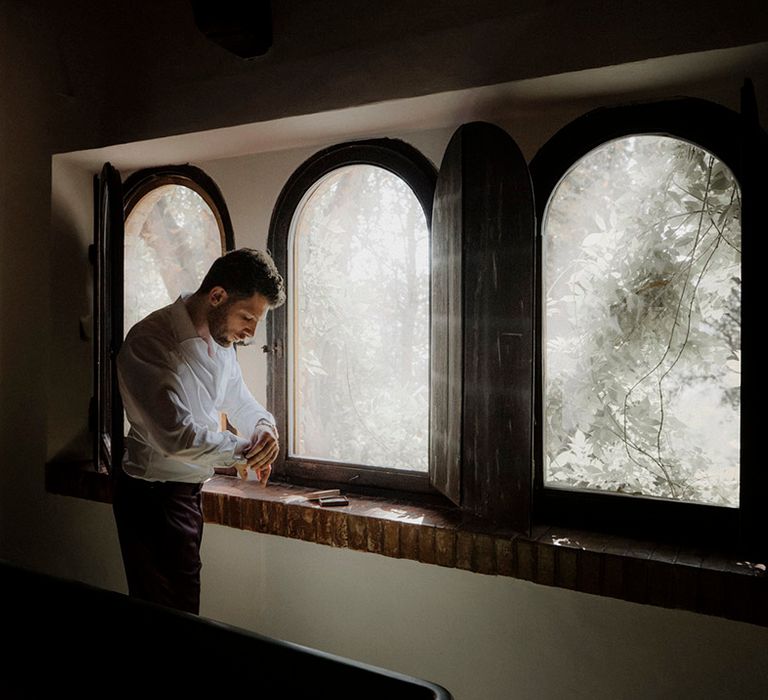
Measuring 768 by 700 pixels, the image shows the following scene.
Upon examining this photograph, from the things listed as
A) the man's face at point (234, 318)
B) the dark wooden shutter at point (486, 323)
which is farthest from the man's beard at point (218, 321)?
the dark wooden shutter at point (486, 323)

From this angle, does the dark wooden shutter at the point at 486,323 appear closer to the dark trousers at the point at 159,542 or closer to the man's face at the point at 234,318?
the man's face at the point at 234,318

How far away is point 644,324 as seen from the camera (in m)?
1.97

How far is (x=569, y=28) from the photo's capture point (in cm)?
183

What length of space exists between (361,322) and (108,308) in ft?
3.58

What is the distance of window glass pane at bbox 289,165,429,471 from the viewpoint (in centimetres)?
236

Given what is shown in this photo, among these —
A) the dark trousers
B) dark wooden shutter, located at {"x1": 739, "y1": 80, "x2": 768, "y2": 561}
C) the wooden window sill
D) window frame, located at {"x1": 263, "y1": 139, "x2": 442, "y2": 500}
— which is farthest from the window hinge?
dark wooden shutter, located at {"x1": 739, "y1": 80, "x2": 768, "y2": 561}

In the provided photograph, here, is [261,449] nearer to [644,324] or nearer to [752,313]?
[644,324]

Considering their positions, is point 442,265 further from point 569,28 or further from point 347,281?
point 569,28

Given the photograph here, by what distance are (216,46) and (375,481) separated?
1.78 meters

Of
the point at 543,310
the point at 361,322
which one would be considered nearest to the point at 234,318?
the point at 361,322

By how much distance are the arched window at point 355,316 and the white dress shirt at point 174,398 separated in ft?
1.05

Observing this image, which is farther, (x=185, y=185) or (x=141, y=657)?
(x=185, y=185)

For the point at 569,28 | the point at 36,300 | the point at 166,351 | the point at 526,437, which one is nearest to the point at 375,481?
the point at 526,437

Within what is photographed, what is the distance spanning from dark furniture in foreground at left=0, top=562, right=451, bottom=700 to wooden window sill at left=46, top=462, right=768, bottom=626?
3.66ft
